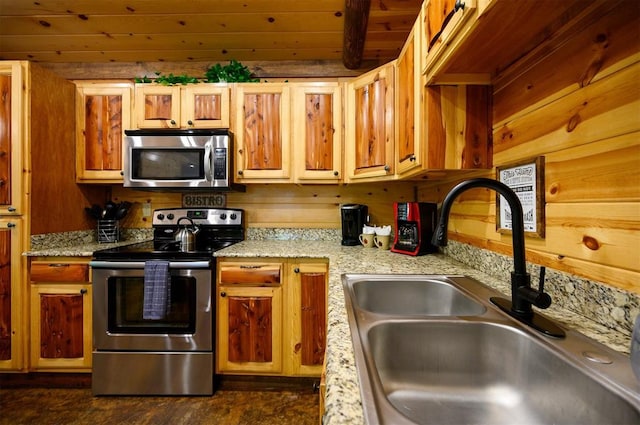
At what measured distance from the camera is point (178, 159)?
212cm

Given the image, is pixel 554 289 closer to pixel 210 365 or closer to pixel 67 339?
pixel 210 365

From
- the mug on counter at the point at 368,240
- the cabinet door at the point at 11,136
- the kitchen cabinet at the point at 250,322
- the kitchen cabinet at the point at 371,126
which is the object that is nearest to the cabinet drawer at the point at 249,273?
the kitchen cabinet at the point at 250,322

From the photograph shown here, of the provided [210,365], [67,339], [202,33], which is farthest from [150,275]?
[202,33]

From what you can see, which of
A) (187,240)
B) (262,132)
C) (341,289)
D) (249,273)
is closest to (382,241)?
(249,273)

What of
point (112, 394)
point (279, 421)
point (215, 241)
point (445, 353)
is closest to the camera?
point (445, 353)

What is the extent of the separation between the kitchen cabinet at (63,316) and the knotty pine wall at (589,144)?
2511 mm

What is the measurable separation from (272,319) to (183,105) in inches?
67.2

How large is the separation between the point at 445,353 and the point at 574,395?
0.87ft

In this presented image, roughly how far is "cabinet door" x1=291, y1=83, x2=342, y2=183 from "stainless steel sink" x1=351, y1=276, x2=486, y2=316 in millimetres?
1178

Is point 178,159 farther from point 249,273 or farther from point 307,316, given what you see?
point 307,316

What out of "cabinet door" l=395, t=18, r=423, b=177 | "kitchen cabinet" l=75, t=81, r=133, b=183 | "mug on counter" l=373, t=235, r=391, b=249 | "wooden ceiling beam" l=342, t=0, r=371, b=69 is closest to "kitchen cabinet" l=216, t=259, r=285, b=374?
"mug on counter" l=373, t=235, r=391, b=249

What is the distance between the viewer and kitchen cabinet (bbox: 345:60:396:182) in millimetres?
1847

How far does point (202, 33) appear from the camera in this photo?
220 centimetres

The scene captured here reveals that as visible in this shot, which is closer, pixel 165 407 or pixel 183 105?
pixel 165 407
